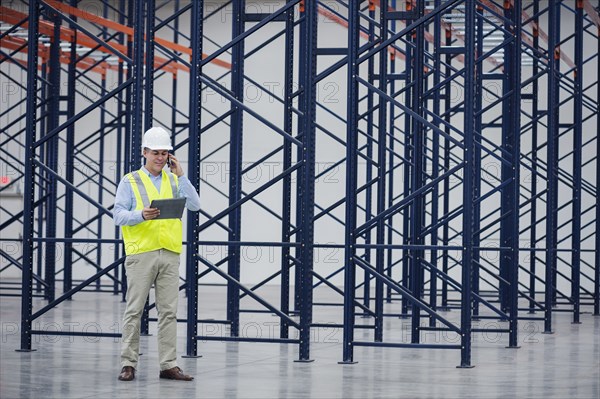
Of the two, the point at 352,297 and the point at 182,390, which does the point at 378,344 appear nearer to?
the point at 352,297

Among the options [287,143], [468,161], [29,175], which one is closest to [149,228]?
[29,175]

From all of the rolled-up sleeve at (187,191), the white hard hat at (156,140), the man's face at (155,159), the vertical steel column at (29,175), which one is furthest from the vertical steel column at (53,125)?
the white hard hat at (156,140)

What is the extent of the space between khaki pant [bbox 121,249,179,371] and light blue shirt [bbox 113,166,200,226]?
1.01 ft

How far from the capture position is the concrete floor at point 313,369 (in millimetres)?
9164

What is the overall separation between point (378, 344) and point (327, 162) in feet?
53.6

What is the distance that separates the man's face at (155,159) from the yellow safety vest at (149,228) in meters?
0.08

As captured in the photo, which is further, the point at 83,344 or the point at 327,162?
the point at 327,162

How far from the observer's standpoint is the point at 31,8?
A: 11703 mm

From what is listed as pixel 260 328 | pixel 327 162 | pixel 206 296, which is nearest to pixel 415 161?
pixel 260 328

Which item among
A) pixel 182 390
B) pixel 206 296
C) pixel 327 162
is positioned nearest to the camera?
pixel 182 390

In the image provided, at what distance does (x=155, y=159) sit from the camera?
975cm

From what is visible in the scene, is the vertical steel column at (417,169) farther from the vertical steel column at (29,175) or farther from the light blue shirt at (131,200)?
the vertical steel column at (29,175)

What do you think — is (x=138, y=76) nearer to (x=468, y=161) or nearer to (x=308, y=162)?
(x=308, y=162)

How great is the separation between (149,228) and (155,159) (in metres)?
0.58
